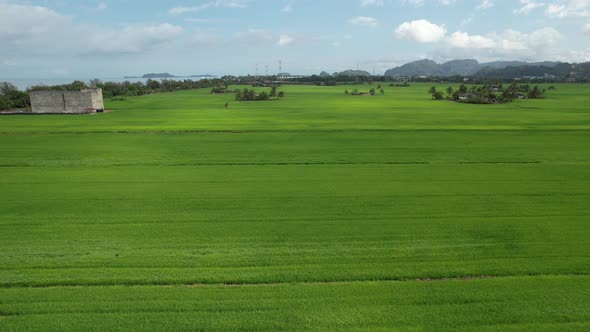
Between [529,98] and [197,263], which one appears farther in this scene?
[529,98]

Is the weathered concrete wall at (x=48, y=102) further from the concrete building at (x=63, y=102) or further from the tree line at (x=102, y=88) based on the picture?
the tree line at (x=102, y=88)

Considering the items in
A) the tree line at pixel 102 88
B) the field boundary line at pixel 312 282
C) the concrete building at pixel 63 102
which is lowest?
the field boundary line at pixel 312 282

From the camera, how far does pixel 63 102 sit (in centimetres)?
6900

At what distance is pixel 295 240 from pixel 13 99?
8422 cm

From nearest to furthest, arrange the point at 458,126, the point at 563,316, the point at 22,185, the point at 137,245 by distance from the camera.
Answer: the point at 563,316, the point at 137,245, the point at 22,185, the point at 458,126

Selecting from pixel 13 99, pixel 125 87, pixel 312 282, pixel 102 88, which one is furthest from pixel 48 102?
pixel 312 282

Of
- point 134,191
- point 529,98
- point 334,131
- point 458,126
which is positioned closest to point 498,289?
point 134,191

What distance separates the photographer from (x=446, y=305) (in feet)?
37.7

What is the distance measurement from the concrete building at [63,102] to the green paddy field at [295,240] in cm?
3985

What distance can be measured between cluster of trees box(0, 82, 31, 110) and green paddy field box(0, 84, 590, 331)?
53.0m

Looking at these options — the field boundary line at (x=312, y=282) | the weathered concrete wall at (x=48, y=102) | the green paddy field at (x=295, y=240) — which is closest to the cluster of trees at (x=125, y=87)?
the weathered concrete wall at (x=48, y=102)

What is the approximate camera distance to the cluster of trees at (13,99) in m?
74.4

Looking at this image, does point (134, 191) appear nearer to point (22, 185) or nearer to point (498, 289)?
point (22, 185)

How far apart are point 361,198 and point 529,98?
332 ft
